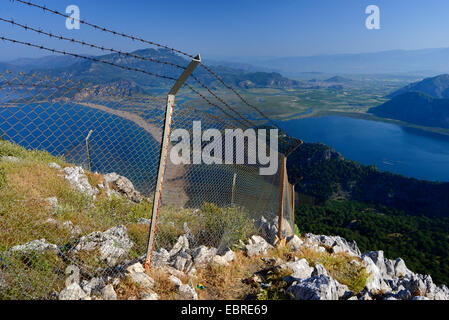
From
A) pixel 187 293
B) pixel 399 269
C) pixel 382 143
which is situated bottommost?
pixel 382 143

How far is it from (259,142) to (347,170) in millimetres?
70434

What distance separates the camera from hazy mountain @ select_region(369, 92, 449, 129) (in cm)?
13850

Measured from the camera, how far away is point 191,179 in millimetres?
6461

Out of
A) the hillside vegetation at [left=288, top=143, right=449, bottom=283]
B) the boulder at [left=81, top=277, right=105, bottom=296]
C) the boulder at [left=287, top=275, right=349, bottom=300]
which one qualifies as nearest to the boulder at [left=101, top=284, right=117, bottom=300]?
the boulder at [left=81, top=277, right=105, bottom=296]

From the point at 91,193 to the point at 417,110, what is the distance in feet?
620

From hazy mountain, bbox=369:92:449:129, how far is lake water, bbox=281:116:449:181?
729 inches

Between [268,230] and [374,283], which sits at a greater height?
[268,230]

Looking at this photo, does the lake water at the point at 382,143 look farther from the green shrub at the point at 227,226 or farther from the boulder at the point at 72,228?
the boulder at the point at 72,228

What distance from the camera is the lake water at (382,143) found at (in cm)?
8726

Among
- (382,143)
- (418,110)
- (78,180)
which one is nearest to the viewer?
(78,180)

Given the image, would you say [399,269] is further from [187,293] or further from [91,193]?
[91,193]

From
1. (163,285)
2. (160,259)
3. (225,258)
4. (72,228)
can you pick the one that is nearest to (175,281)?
(163,285)

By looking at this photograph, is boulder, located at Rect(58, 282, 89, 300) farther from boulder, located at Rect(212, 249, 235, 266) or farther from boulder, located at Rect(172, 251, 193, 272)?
boulder, located at Rect(212, 249, 235, 266)

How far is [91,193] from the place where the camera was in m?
6.84
